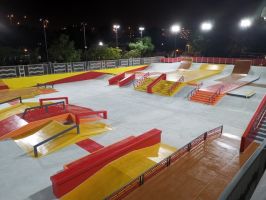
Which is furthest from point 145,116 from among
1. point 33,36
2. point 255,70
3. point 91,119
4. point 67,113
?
point 33,36

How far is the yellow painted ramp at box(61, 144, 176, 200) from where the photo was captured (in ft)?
25.0

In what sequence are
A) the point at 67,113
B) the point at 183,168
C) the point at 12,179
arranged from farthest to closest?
the point at 67,113 → the point at 12,179 → the point at 183,168

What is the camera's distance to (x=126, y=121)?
1512 centimetres

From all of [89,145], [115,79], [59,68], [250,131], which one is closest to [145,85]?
[115,79]

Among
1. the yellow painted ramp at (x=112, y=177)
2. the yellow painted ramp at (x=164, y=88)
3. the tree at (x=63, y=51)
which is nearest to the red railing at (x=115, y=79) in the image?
the yellow painted ramp at (x=164, y=88)

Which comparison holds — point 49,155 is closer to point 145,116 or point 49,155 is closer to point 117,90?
point 145,116

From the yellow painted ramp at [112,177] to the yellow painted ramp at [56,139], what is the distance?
389 centimetres

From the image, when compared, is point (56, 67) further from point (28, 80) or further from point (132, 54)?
point (132, 54)

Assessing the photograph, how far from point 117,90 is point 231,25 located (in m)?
25.1

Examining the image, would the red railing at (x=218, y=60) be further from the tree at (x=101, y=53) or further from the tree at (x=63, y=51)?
the tree at (x=63, y=51)

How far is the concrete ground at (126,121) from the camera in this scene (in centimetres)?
882

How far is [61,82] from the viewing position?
2778 cm

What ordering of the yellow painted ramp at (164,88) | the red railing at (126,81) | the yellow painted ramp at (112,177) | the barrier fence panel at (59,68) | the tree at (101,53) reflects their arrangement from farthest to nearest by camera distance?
the tree at (101,53) < the barrier fence panel at (59,68) < the red railing at (126,81) < the yellow painted ramp at (164,88) < the yellow painted ramp at (112,177)

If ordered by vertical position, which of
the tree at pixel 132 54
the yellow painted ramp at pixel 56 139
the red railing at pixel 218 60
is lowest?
the yellow painted ramp at pixel 56 139
